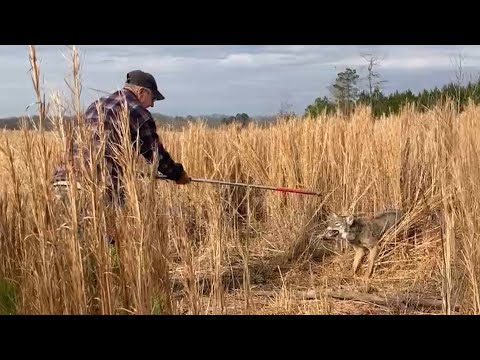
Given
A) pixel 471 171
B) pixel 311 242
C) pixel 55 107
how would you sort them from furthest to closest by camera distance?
pixel 311 242 < pixel 471 171 < pixel 55 107

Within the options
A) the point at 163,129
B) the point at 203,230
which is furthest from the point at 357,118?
the point at 163,129

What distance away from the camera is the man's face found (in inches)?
141

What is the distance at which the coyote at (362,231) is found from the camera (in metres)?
3.71

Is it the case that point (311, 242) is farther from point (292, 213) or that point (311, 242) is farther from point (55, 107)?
point (55, 107)

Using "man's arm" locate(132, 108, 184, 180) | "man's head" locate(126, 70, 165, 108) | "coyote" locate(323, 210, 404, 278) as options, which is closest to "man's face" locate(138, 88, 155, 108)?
"man's head" locate(126, 70, 165, 108)

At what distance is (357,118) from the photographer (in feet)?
18.3

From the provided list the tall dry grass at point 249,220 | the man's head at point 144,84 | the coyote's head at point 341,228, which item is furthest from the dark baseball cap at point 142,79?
the coyote's head at point 341,228

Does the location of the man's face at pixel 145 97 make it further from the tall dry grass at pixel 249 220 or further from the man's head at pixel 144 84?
the tall dry grass at pixel 249 220

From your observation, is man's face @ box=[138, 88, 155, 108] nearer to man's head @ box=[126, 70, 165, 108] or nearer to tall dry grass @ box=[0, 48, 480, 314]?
man's head @ box=[126, 70, 165, 108]

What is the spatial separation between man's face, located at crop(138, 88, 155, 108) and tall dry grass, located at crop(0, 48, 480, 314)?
2.09ft

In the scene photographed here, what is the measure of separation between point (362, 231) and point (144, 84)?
1.63 meters

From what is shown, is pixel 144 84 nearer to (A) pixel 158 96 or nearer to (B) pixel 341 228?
(A) pixel 158 96
